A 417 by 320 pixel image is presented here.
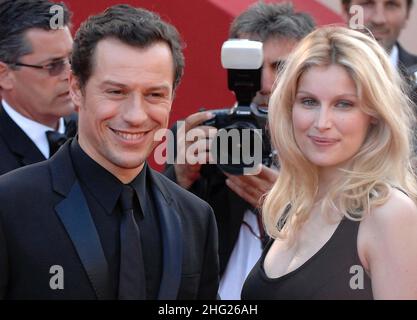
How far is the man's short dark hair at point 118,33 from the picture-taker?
2439 mm

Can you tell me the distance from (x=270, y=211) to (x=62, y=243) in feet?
2.39

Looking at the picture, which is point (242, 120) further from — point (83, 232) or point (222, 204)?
point (83, 232)

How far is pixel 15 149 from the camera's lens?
11.4ft

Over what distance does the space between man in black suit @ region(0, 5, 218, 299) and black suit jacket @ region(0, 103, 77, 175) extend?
3.23 feet

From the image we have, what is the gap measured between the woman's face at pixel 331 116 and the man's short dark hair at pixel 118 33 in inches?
14.6

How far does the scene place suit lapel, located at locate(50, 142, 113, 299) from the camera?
7.54ft

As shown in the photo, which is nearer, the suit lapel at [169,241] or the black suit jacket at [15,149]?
the suit lapel at [169,241]

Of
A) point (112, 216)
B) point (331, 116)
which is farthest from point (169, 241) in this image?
point (331, 116)

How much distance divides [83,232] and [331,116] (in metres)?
0.71

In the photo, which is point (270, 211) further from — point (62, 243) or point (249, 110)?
point (62, 243)

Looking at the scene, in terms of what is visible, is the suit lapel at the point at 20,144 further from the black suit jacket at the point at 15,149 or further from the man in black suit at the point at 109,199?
the man in black suit at the point at 109,199

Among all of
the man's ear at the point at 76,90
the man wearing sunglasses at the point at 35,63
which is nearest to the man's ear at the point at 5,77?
the man wearing sunglasses at the point at 35,63

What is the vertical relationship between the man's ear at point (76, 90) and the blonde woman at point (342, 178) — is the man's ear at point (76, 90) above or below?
above

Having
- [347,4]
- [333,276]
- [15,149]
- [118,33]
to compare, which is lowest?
[333,276]
